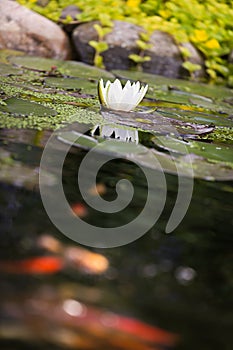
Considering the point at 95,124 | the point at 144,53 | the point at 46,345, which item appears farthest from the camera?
the point at 144,53

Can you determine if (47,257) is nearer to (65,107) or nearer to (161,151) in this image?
(161,151)

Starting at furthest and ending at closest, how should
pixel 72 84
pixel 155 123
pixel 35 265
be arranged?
1. pixel 72 84
2. pixel 155 123
3. pixel 35 265

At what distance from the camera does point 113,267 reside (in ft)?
2.43

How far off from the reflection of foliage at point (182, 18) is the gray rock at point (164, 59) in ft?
0.35

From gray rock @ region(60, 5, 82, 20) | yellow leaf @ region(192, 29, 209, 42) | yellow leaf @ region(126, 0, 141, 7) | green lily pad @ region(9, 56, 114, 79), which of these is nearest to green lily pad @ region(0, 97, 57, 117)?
green lily pad @ region(9, 56, 114, 79)

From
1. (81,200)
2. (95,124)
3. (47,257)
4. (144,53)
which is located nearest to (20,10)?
(144,53)

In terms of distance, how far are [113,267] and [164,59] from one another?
3751 millimetres

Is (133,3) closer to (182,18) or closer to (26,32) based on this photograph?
(182,18)

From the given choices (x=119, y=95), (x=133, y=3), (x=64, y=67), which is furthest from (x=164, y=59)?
(x=119, y=95)

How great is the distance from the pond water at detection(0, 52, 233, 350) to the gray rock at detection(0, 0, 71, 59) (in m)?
2.80

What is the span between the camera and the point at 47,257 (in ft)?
2.40

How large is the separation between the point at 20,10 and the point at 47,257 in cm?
357

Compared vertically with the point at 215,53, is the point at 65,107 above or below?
below

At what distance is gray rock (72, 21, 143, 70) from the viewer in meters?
4.16
